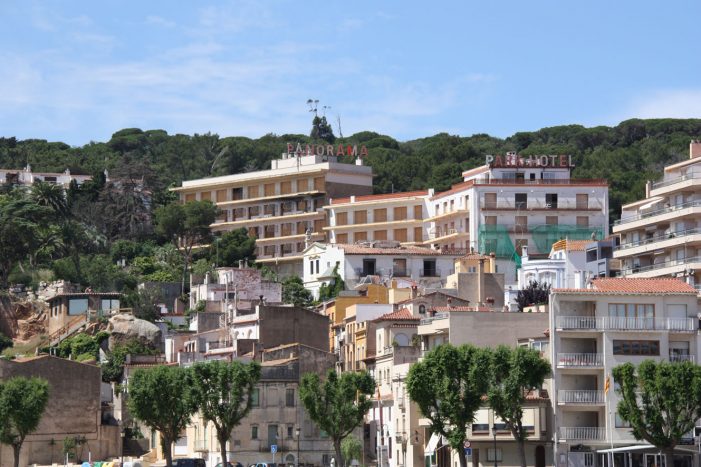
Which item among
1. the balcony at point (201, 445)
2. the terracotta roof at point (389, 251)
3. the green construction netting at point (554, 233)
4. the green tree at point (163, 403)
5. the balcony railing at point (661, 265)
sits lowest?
the balcony at point (201, 445)

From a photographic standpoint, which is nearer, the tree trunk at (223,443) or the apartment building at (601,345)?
the apartment building at (601,345)

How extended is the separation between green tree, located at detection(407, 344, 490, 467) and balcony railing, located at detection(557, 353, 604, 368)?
5109 mm

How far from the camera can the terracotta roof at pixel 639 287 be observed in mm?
96875

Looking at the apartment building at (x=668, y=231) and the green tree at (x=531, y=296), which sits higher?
the apartment building at (x=668, y=231)

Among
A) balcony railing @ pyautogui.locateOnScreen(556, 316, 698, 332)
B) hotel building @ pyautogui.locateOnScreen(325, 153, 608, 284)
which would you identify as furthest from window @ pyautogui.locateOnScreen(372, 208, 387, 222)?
balcony railing @ pyautogui.locateOnScreen(556, 316, 698, 332)

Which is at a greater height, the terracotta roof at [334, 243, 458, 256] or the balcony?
the terracotta roof at [334, 243, 458, 256]

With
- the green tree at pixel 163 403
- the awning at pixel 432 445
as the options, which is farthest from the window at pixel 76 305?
the awning at pixel 432 445

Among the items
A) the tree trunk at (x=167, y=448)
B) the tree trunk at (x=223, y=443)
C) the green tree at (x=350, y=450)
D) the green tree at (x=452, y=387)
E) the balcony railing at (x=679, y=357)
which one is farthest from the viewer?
the tree trunk at (x=167, y=448)

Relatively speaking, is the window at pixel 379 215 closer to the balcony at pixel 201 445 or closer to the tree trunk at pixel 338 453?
the balcony at pixel 201 445

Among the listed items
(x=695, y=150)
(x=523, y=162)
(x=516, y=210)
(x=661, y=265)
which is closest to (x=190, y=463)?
(x=661, y=265)

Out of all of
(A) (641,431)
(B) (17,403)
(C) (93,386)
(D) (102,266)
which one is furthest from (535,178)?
(A) (641,431)

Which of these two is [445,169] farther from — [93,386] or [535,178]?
[93,386]

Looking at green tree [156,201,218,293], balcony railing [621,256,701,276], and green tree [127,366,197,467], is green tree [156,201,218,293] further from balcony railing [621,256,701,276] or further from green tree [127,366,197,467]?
green tree [127,366,197,467]

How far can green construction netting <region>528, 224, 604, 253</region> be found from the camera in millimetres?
162500
